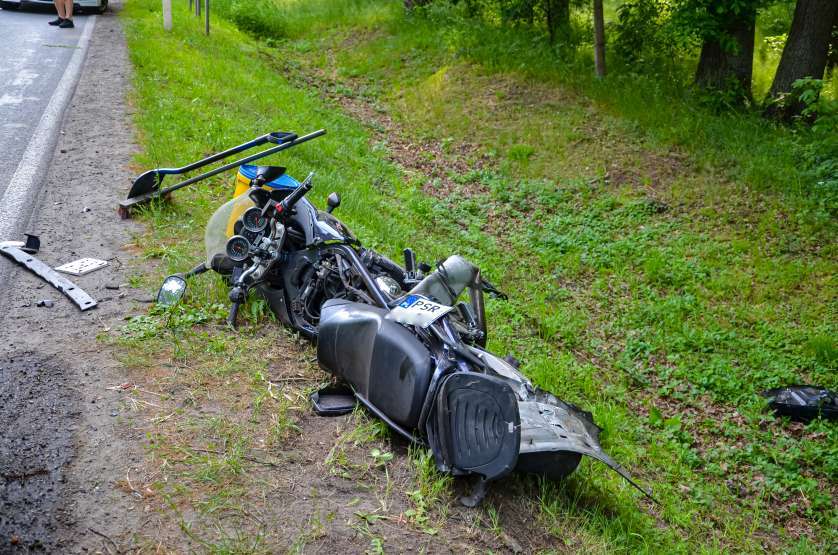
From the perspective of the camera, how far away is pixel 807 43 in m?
11.4

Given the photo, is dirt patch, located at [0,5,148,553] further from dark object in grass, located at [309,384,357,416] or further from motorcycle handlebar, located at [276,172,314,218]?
motorcycle handlebar, located at [276,172,314,218]

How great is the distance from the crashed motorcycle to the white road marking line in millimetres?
2201

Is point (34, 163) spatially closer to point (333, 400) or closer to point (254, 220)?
point (254, 220)

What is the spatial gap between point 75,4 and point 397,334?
53.5ft

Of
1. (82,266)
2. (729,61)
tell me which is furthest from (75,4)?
(729,61)

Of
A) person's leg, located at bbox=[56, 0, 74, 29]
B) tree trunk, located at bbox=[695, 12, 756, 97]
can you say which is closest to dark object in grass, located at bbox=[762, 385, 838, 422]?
tree trunk, located at bbox=[695, 12, 756, 97]

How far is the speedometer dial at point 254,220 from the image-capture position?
18.9 feet

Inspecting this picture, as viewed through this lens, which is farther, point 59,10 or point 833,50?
point 59,10

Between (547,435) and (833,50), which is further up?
(833,50)

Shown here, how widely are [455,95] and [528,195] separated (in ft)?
12.1

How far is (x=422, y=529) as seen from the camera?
3.92 meters

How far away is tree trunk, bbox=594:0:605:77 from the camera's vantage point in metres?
13.1

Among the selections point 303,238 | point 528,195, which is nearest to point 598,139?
point 528,195

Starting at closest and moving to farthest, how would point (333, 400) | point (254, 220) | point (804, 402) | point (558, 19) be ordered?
1. point (333, 400)
2. point (254, 220)
3. point (804, 402)
4. point (558, 19)
